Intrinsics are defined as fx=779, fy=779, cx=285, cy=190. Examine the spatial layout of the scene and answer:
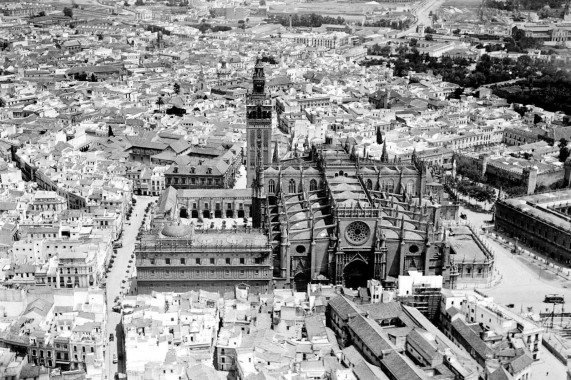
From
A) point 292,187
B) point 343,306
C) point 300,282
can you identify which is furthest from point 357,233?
point 292,187

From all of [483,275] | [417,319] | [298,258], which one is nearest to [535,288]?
[483,275]

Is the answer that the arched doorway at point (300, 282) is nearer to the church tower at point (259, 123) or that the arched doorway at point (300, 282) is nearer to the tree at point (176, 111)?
the church tower at point (259, 123)

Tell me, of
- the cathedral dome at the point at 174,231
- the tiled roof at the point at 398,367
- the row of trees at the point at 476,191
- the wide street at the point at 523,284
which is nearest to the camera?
the tiled roof at the point at 398,367

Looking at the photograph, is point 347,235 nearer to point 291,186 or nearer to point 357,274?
point 357,274

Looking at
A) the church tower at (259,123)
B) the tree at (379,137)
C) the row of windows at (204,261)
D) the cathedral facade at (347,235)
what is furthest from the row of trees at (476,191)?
the row of windows at (204,261)

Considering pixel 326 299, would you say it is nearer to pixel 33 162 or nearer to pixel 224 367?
pixel 224 367

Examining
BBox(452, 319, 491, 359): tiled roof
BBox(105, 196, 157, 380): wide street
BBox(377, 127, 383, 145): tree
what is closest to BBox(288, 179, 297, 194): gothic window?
BBox(105, 196, 157, 380): wide street
